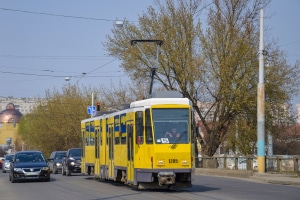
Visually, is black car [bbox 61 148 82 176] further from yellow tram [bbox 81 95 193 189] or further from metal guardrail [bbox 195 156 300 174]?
yellow tram [bbox 81 95 193 189]

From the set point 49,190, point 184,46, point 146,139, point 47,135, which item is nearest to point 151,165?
point 146,139

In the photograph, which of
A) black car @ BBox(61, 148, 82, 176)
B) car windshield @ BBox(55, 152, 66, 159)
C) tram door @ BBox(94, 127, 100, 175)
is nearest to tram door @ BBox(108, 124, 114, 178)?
tram door @ BBox(94, 127, 100, 175)

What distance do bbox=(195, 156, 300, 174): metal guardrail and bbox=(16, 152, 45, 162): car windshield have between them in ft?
40.6

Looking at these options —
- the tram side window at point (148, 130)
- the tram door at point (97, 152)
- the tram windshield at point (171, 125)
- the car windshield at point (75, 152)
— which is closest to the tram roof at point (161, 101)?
the tram windshield at point (171, 125)

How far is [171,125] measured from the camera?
21188mm

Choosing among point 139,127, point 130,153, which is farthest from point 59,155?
→ point 139,127

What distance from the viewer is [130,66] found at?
159 feet

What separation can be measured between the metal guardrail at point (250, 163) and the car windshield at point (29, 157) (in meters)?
12.4

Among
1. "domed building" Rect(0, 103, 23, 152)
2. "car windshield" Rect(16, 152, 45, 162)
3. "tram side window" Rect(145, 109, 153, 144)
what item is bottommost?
"car windshield" Rect(16, 152, 45, 162)

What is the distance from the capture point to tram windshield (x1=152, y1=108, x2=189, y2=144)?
21.0 meters

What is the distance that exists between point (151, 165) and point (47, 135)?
59.7 meters

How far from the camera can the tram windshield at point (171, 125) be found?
827 inches

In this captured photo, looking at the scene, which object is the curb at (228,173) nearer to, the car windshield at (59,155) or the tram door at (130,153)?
the car windshield at (59,155)

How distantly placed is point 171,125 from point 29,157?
38.2 ft
